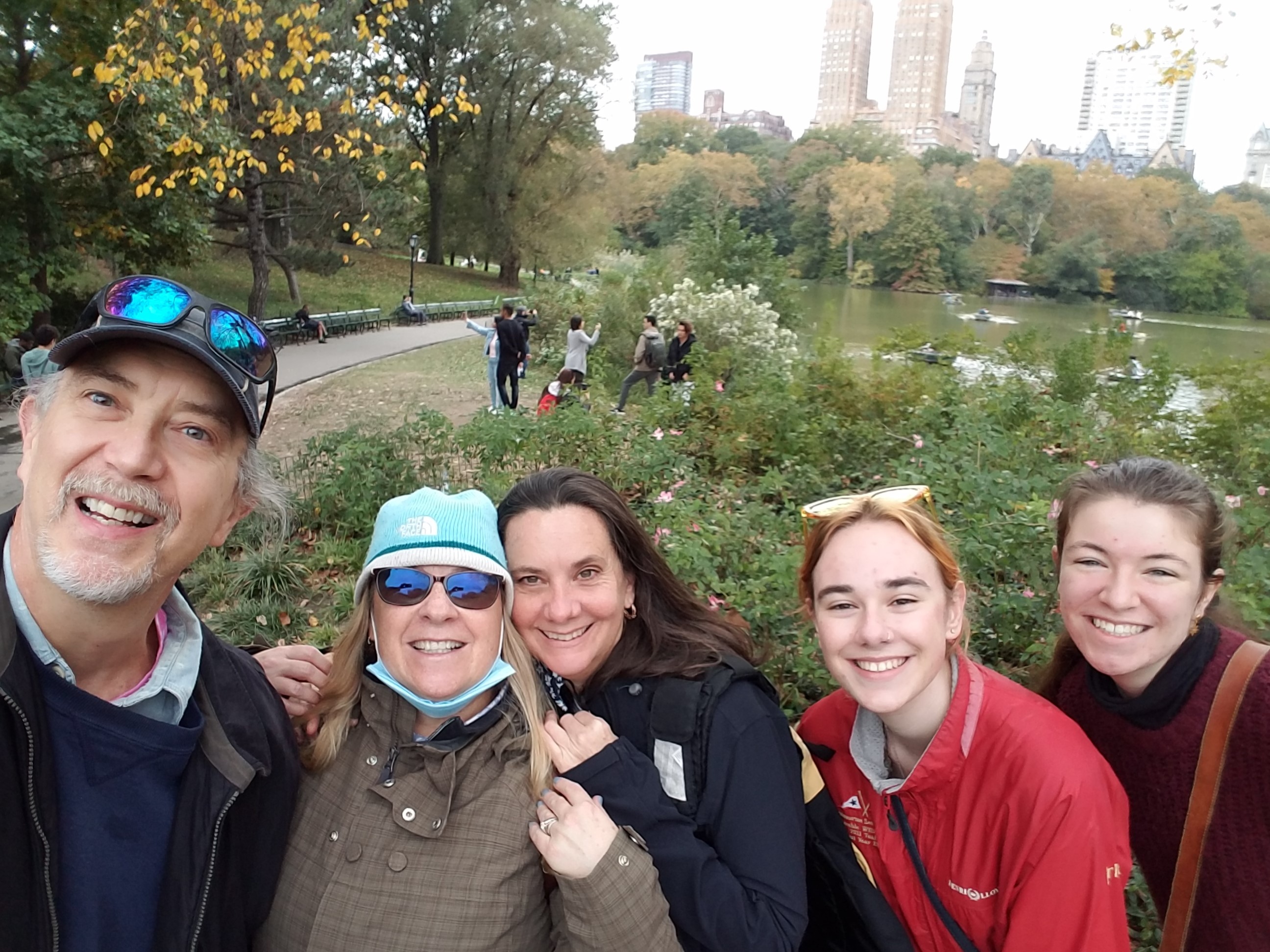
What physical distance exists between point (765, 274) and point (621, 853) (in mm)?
15814

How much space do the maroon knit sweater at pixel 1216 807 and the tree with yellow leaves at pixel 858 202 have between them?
6581 centimetres

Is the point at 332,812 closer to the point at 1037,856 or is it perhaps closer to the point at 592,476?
the point at 592,476

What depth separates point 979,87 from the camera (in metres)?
171

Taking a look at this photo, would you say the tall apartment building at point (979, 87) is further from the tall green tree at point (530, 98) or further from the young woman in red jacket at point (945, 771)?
the young woman in red jacket at point (945, 771)

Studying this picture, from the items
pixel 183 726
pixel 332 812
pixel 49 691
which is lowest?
pixel 332 812

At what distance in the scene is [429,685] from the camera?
1.77 metres

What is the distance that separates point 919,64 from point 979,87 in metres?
17.3

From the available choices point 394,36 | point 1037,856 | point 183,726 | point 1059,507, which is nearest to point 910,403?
point 1059,507

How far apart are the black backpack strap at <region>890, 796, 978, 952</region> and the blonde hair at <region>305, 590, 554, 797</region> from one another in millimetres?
768

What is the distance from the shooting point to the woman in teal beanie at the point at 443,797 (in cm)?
159

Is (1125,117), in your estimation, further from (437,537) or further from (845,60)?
(437,537)

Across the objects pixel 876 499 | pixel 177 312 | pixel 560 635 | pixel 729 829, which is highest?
→ pixel 177 312

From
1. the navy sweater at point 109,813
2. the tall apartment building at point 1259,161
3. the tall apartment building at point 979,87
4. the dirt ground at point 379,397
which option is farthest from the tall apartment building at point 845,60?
the navy sweater at point 109,813

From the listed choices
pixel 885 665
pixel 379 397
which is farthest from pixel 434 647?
pixel 379 397
